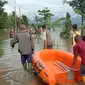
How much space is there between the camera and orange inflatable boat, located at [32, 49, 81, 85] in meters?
7.44

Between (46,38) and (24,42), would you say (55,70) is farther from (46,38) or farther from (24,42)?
(46,38)

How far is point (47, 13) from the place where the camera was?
5569 centimetres

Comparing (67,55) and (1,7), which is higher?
(1,7)

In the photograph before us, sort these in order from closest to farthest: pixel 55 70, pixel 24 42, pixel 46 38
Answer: pixel 55 70 → pixel 24 42 → pixel 46 38

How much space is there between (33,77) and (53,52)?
5.34 ft

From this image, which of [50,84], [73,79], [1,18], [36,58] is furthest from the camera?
[1,18]

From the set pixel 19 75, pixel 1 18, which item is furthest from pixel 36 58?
pixel 1 18

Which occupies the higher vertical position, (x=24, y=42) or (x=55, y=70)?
(x=24, y=42)

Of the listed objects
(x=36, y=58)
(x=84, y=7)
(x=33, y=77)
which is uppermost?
(x=84, y=7)

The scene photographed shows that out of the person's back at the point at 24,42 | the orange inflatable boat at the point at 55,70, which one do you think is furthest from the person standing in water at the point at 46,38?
the person's back at the point at 24,42

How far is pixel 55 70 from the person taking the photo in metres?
8.48

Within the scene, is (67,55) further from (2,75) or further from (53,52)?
(2,75)

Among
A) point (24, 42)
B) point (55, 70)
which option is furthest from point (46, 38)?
point (55, 70)

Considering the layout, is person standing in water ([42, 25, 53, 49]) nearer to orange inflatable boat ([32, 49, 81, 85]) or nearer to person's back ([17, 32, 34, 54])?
orange inflatable boat ([32, 49, 81, 85])
